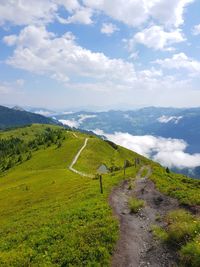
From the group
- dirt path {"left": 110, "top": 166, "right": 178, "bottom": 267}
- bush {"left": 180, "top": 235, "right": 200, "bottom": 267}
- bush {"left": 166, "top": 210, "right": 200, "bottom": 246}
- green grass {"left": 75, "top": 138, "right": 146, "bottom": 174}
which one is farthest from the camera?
green grass {"left": 75, "top": 138, "right": 146, "bottom": 174}

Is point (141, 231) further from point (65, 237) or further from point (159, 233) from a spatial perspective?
point (65, 237)

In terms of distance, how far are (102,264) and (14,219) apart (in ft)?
81.4

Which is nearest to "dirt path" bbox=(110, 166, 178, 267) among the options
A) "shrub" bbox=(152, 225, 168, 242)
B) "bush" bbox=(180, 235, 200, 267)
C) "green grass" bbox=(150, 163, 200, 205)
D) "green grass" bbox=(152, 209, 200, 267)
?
"shrub" bbox=(152, 225, 168, 242)

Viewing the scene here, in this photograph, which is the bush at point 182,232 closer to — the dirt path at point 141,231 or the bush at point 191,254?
the dirt path at point 141,231

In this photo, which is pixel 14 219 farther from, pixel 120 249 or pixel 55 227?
pixel 120 249

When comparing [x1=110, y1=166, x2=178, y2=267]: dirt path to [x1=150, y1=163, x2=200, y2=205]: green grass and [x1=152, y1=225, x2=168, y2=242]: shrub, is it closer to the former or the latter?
[x1=152, y1=225, x2=168, y2=242]: shrub

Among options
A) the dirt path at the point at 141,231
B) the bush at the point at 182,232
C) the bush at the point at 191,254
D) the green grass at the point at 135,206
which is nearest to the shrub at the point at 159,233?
the dirt path at the point at 141,231

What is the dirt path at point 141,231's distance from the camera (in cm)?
2478

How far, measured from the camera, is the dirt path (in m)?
24.8

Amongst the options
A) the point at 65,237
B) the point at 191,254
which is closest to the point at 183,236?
the point at 191,254

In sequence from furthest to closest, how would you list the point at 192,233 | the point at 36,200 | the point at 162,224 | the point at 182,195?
the point at 36,200 < the point at 182,195 < the point at 162,224 < the point at 192,233

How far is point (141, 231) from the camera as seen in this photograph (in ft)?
103

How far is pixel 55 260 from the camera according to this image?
1004 inches

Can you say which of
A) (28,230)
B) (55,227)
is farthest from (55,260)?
(28,230)
